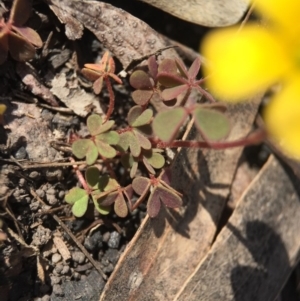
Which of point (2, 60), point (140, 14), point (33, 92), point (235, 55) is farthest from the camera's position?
point (140, 14)

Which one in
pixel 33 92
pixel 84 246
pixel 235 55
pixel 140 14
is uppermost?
pixel 235 55

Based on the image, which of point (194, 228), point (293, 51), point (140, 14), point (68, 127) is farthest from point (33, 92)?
point (293, 51)

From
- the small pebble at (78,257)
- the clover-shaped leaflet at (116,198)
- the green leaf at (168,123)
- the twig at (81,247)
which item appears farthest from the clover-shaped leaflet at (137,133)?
the small pebble at (78,257)

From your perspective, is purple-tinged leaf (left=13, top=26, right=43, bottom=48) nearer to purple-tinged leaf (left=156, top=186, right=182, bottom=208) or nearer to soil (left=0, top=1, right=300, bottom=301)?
soil (left=0, top=1, right=300, bottom=301)

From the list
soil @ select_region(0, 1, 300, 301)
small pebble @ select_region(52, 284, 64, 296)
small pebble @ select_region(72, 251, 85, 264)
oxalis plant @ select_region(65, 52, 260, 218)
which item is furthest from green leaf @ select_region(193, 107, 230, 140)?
small pebble @ select_region(52, 284, 64, 296)

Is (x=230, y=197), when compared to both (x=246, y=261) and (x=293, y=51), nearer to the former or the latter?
(x=246, y=261)

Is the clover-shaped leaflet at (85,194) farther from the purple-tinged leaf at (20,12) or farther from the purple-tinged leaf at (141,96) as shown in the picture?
the purple-tinged leaf at (20,12)

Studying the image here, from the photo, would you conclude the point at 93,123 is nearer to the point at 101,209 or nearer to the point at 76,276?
the point at 101,209
